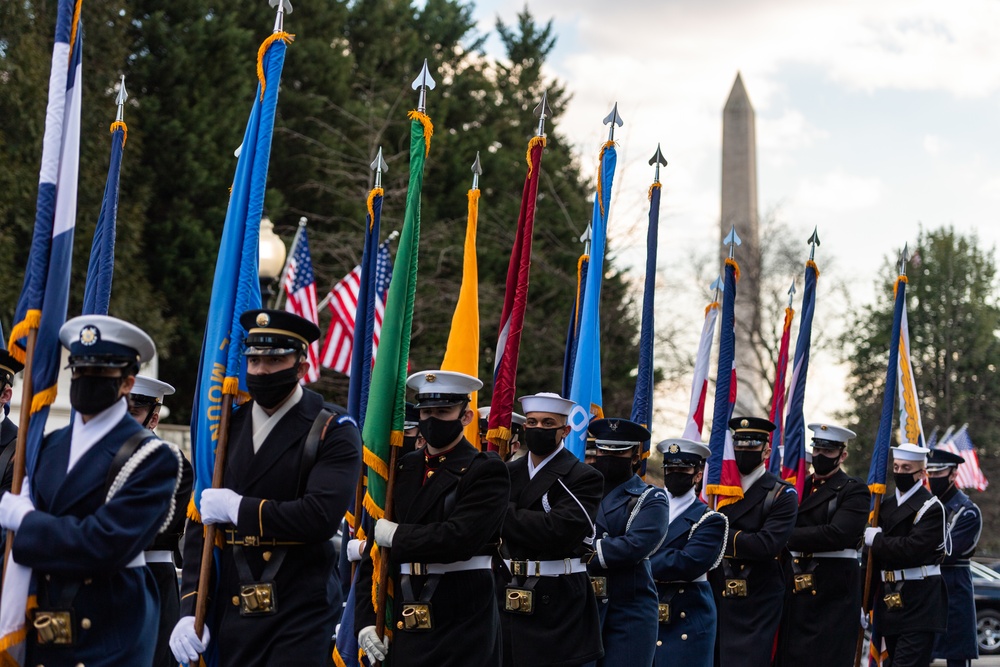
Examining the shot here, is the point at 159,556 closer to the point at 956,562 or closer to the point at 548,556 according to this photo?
the point at 548,556

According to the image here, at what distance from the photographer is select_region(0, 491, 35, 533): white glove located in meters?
5.54

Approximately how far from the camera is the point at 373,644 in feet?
23.3

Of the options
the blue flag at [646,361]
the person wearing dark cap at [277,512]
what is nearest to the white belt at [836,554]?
the blue flag at [646,361]

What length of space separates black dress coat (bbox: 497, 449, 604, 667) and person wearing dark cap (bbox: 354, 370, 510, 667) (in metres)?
0.86

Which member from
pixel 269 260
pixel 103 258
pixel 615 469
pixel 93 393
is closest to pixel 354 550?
pixel 615 469

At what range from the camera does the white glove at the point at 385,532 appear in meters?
7.05

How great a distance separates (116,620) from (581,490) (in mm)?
3413

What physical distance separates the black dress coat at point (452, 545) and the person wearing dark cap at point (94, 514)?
1644 millimetres

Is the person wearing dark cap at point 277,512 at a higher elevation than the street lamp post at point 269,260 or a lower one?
lower

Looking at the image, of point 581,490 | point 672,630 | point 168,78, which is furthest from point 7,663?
point 168,78

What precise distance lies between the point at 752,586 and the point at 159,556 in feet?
16.7

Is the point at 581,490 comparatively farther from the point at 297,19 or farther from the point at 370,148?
the point at 297,19

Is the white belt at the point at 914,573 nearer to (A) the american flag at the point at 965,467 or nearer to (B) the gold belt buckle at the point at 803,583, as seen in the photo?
(B) the gold belt buckle at the point at 803,583

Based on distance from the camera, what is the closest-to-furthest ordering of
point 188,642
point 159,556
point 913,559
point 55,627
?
point 55,627 < point 188,642 < point 159,556 < point 913,559
